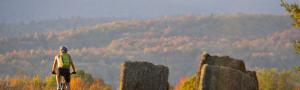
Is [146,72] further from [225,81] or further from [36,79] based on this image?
[36,79]

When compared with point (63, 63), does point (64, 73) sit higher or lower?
lower

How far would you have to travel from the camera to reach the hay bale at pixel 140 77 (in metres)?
30.3

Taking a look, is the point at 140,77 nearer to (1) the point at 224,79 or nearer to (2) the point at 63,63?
(2) the point at 63,63

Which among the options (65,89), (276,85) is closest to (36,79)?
(276,85)

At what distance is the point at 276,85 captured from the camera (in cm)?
9681

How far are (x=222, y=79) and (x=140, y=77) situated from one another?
342cm

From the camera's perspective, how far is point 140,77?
30.4 m

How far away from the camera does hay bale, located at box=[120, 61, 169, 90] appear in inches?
1193

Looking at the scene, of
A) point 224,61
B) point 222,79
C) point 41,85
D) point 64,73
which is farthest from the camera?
point 41,85

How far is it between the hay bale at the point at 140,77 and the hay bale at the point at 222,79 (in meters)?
2.39

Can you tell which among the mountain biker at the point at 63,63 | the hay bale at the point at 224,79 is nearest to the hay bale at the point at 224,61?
the hay bale at the point at 224,79

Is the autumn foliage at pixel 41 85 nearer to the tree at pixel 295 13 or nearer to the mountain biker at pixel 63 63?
the mountain biker at pixel 63 63

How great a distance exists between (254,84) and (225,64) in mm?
2718

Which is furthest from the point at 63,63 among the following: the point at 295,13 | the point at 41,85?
the point at 41,85
